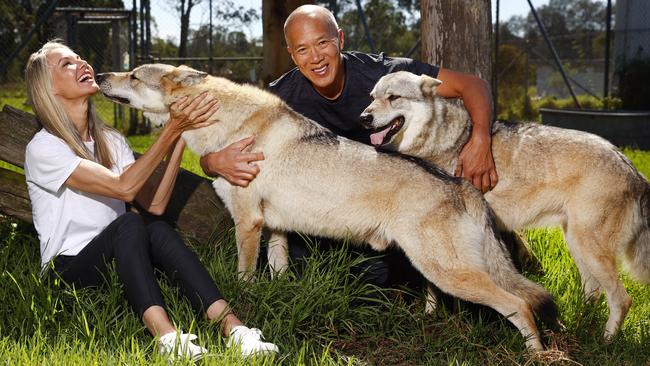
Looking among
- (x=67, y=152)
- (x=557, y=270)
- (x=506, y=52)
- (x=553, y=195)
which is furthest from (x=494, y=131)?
(x=506, y=52)

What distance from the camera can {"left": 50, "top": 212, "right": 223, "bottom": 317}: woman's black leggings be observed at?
3.40m

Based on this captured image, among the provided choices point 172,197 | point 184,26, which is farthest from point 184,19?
point 172,197

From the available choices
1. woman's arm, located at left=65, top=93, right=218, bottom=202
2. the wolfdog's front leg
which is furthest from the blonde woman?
the wolfdog's front leg

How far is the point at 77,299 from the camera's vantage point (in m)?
3.43

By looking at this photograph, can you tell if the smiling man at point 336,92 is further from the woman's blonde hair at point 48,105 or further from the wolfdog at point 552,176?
the woman's blonde hair at point 48,105

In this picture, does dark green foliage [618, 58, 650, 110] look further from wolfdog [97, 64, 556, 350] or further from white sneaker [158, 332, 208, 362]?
white sneaker [158, 332, 208, 362]

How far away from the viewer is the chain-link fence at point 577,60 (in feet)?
44.4

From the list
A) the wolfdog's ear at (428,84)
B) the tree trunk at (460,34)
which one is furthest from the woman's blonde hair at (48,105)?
the tree trunk at (460,34)

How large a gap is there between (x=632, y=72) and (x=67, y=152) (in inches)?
498

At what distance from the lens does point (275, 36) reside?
7238 millimetres

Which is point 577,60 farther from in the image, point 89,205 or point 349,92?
point 89,205

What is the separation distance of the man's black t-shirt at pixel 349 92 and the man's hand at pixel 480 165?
59cm

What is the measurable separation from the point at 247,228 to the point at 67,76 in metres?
1.31

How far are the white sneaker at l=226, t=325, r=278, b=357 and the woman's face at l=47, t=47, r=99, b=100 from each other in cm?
161
